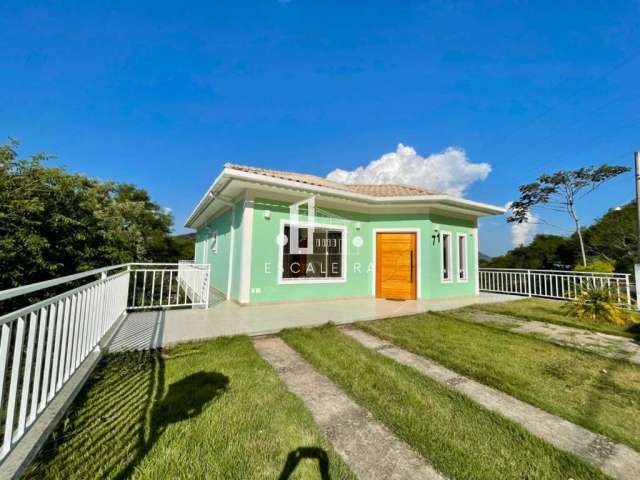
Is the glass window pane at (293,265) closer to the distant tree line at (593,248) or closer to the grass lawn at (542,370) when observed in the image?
the grass lawn at (542,370)

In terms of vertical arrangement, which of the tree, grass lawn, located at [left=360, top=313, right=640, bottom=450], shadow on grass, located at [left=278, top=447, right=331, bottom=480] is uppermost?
the tree

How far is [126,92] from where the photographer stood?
9.88 metres

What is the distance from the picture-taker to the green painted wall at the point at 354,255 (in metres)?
6.95

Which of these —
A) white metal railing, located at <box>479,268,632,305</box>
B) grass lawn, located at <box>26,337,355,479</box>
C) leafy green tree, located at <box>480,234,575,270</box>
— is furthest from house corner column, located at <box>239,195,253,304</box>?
leafy green tree, located at <box>480,234,575,270</box>

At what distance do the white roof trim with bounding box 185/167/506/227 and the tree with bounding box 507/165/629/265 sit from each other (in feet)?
43.2

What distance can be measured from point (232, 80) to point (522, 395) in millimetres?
12180

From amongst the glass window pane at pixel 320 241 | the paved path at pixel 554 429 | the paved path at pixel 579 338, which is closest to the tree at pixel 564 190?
the paved path at pixel 579 338

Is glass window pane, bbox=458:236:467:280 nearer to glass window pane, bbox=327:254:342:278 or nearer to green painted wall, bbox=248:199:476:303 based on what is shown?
green painted wall, bbox=248:199:476:303

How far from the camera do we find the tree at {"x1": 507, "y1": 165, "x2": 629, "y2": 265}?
1686cm

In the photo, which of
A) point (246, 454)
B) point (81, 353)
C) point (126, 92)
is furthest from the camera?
point (126, 92)

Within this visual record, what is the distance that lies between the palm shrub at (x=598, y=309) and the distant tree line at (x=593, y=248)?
28.1 feet

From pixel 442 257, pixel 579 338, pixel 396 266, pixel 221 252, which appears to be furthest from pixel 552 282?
pixel 221 252

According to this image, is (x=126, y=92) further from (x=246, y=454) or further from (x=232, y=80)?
(x=246, y=454)

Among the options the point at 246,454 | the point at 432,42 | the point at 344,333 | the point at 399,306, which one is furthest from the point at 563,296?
the point at 246,454
